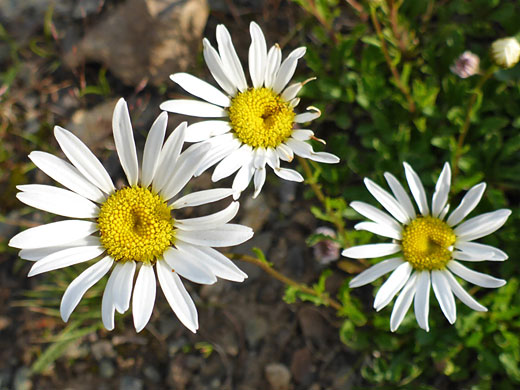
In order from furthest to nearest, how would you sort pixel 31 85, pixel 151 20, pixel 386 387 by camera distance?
1. pixel 31 85
2. pixel 151 20
3. pixel 386 387

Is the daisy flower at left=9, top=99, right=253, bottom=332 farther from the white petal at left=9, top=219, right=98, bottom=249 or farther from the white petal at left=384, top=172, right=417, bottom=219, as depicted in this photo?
the white petal at left=384, top=172, right=417, bottom=219

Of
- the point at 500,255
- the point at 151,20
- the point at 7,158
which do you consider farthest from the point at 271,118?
the point at 7,158

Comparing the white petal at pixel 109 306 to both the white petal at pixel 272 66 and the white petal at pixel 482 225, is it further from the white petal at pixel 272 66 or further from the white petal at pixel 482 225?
the white petal at pixel 482 225

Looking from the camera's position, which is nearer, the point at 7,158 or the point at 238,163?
the point at 238,163

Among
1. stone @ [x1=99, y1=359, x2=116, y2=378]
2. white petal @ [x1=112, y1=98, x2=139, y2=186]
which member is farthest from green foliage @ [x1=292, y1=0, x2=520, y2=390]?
stone @ [x1=99, y1=359, x2=116, y2=378]

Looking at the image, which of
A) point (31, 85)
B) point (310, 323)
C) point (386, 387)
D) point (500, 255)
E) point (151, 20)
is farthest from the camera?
point (31, 85)

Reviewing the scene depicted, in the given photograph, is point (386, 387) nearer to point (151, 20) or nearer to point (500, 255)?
point (500, 255)

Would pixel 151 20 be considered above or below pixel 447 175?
above
